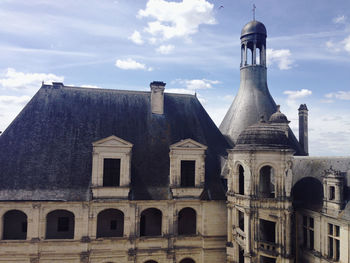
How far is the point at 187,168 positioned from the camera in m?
23.1

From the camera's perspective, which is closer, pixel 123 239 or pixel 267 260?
pixel 267 260

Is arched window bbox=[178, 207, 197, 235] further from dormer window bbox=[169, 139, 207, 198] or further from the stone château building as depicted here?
dormer window bbox=[169, 139, 207, 198]

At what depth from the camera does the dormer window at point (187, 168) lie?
22.5 meters

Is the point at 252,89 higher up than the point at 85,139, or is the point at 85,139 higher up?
the point at 252,89

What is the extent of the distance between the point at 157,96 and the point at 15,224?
15.3 m

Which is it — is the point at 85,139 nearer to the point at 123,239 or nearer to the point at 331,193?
the point at 123,239

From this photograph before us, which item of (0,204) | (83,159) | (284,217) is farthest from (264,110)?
(0,204)

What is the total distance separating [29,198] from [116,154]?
22.3 feet

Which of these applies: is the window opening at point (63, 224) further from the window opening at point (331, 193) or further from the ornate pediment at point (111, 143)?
the window opening at point (331, 193)

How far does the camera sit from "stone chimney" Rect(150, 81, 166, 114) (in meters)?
26.1

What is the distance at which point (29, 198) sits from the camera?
20.4 metres

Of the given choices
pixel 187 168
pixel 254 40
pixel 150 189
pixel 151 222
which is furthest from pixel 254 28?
pixel 151 222

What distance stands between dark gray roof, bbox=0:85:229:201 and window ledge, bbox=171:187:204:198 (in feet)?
1.68

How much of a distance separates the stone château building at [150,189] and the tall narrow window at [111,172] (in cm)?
8
